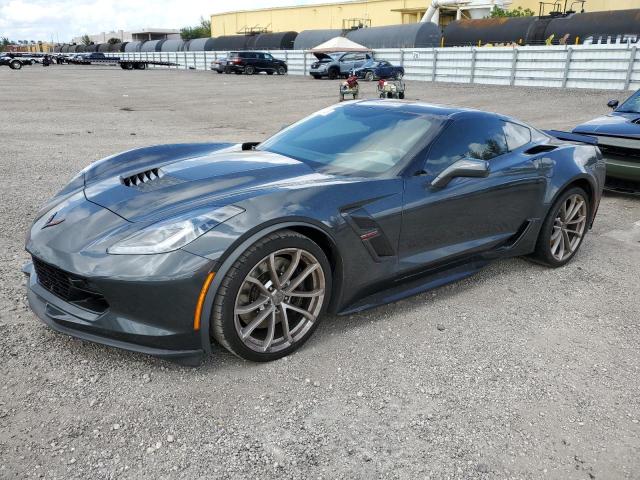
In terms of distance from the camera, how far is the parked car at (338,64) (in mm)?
29812

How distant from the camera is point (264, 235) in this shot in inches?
109

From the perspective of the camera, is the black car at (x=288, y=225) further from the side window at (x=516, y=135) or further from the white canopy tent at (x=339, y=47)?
the white canopy tent at (x=339, y=47)

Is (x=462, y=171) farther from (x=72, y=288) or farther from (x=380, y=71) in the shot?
(x=380, y=71)

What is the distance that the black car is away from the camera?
8.69 ft

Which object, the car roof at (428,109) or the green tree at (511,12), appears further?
the green tree at (511,12)

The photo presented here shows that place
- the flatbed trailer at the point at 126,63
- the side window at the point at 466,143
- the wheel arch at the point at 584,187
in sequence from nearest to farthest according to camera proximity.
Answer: the side window at the point at 466,143, the wheel arch at the point at 584,187, the flatbed trailer at the point at 126,63

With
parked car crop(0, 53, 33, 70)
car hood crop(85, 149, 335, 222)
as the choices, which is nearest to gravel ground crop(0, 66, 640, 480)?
car hood crop(85, 149, 335, 222)

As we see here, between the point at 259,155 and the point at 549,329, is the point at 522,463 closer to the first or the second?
the point at 549,329

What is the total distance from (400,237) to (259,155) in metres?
1.15

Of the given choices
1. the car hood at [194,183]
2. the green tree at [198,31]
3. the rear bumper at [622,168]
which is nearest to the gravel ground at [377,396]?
the car hood at [194,183]

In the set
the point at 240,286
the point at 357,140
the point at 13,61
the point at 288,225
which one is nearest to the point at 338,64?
the point at 13,61

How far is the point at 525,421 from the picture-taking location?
8.62 ft

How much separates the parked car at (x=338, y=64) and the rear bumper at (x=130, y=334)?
28437mm

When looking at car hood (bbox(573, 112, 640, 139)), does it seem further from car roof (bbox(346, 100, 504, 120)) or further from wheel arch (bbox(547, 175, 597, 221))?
car roof (bbox(346, 100, 504, 120))
